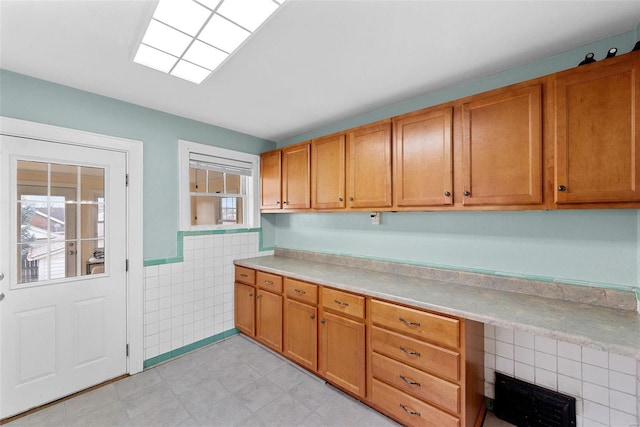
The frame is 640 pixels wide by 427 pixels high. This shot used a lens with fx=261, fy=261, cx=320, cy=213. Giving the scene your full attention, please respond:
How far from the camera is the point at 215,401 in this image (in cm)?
202

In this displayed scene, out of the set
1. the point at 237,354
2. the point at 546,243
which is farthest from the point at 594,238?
the point at 237,354

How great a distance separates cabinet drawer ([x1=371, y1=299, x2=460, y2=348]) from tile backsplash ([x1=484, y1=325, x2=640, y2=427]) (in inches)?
24.1

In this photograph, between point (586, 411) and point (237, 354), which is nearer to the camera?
point (586, 411)

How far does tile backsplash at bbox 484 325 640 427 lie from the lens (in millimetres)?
1471

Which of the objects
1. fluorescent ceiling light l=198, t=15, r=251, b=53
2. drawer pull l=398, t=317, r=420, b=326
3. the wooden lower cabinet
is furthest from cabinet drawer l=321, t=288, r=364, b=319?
fluorescent ceiling light l=198, t=15, r=251, b=53

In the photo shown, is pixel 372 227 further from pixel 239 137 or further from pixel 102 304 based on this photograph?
pixel 102 304

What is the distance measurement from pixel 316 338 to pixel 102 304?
1.84 m

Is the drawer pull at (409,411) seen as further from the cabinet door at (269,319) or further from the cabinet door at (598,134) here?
the cabinet door at (598,134)

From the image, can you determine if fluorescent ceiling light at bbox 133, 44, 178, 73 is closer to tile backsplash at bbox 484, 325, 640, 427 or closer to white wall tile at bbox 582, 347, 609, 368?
tile backsplash at bbox 484, 325, 640, 427

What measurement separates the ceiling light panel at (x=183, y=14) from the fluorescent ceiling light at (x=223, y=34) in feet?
0.13

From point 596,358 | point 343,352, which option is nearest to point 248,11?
point 343,352

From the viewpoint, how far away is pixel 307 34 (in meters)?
1.44

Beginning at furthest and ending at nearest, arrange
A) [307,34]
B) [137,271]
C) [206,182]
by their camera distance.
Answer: [206,182], [137,271], [307,34]

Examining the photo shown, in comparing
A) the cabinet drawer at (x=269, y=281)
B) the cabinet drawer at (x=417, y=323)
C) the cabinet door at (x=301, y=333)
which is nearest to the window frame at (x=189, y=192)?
the cabinet drawer at (x=269, y=281)
